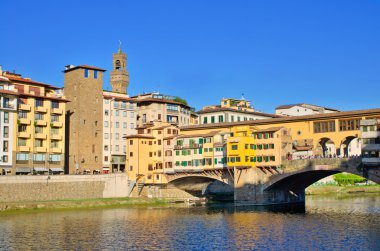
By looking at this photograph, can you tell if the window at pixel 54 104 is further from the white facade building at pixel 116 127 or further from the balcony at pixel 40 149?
the white facade building at pixel 116 127

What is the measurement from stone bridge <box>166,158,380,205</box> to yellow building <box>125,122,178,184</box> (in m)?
2.58

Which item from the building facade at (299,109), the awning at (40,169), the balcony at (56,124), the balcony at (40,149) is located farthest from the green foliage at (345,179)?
the balcony at (40,149)

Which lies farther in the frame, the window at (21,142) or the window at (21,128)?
the window at (21,128)

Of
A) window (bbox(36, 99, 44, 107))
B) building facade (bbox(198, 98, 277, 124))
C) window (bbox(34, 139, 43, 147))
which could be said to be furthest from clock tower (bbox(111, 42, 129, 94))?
window (bbox(34, 139, 43, 147))

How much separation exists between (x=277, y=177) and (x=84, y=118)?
40.0 metres

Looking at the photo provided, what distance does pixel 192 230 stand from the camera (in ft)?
205

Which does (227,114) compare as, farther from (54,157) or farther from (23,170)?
(23,170)

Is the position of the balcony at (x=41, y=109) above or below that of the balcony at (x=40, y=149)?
above

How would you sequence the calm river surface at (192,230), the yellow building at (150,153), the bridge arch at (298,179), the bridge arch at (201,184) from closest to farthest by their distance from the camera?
the calm river surface at (192,230) → the bridge arch at (298,179) → the bridge arch at (201,184) → the yellow building at (150,153)

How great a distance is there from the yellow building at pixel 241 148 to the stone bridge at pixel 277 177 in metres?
1.44

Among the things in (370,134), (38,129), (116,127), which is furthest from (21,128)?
(370,134)

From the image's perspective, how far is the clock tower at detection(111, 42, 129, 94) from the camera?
504 feet

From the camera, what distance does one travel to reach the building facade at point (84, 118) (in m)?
107

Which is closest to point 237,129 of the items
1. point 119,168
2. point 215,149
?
point 215,149
